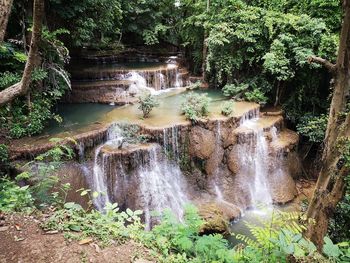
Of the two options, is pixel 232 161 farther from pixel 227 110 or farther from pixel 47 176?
pixel 47 176

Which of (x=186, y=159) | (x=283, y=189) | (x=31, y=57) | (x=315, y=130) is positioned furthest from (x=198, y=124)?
(x=31, y=57)

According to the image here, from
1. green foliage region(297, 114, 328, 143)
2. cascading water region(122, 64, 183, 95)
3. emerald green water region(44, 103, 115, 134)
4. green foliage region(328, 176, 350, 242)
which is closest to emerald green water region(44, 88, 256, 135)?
emerald green water region(44, 103, 115, 134)

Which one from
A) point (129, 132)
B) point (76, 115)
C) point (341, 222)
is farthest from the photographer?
point (76, 115)

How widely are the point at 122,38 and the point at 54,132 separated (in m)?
12.7

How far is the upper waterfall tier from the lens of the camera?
1188 cm

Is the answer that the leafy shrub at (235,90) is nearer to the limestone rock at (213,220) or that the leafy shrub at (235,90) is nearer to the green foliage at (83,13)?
the limestone rock at (213,220)

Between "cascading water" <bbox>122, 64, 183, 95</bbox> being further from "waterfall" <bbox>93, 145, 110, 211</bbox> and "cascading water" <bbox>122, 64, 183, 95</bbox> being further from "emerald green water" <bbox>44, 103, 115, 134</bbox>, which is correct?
"waterfall" <bbox>93, 145, 110, 211</bbox>

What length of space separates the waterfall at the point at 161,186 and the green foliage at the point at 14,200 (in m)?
4.00

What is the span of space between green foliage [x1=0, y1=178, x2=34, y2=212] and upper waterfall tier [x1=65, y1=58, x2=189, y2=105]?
7.30 m

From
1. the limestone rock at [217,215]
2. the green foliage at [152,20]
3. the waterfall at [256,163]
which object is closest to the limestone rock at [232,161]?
the waterfall at [256,163]

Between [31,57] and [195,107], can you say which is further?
[195,107]

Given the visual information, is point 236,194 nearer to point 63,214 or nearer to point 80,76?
point 63,214

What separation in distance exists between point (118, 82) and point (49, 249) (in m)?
9.72

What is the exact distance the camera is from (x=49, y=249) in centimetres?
340
